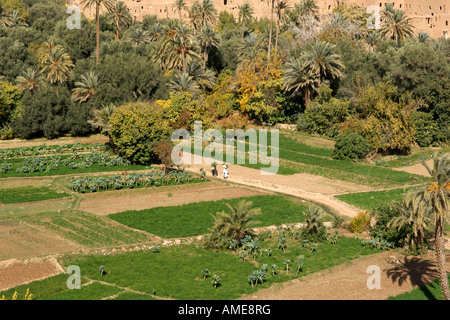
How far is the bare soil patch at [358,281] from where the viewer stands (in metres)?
26.4

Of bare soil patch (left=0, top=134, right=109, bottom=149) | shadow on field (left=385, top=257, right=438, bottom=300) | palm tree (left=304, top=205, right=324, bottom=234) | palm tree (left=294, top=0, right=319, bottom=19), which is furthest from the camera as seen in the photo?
palm tree (left=294, top=0, right=319, bottom=19)

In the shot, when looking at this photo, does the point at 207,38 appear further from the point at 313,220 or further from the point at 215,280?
the point at 215,280

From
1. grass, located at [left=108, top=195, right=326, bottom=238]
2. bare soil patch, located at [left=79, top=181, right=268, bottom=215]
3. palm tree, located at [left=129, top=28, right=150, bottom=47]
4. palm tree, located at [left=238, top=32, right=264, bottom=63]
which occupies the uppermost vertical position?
palm tree, located at [left=129, top=28, right=150, bottom=47]

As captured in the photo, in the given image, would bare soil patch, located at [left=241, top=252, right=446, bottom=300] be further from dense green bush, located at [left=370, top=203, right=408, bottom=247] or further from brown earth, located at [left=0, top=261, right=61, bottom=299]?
brown earth, located at [left=0, top=261, right=61, bottom=299]

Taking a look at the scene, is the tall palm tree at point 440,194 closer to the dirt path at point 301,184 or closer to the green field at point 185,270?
the green field at point 185,270

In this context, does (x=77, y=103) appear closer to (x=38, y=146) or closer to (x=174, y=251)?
(x=38, y=146)

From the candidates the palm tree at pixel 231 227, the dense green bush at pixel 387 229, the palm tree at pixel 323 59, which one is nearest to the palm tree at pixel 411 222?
the dense green bush at pixel 387 229

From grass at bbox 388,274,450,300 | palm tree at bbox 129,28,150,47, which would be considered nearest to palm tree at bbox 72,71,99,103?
palm tree at bbox 129,28,150,47

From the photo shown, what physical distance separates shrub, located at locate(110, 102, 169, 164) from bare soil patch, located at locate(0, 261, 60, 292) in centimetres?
1924

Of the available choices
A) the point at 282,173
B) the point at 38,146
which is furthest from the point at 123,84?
the point at 282,173

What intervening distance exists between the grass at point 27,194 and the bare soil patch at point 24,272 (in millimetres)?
10098

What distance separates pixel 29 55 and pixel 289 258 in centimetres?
5346

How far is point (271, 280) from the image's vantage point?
91.7ft

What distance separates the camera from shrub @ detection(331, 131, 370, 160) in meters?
50.4
